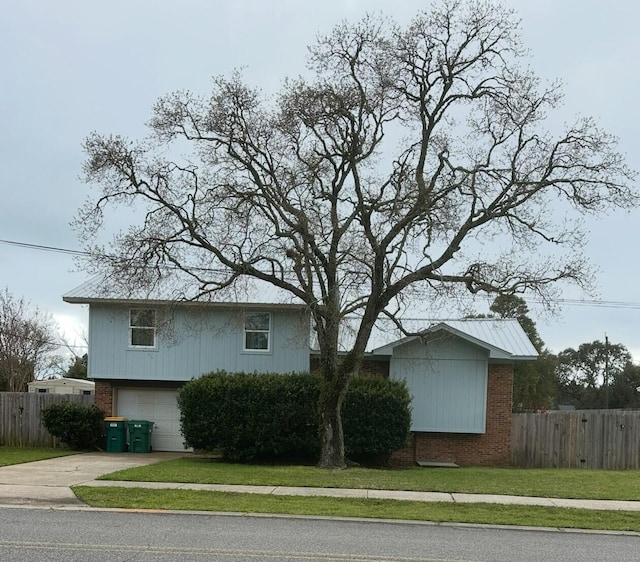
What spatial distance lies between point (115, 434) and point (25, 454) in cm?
272

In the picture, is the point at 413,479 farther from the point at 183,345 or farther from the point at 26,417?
the point at 26,417

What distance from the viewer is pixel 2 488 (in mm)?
12922

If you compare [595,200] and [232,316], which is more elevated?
[595,200]

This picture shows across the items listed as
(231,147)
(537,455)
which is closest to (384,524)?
(231,147)

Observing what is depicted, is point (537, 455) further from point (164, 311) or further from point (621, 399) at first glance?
point (621, 399)

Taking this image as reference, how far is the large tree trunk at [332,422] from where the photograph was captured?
57.7 ft

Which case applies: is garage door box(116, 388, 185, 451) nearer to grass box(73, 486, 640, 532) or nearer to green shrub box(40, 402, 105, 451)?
green shrub box(40, 402, 105, 451)

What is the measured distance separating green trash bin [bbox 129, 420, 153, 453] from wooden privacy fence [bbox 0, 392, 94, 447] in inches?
82.3

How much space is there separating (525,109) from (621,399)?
5622 cm

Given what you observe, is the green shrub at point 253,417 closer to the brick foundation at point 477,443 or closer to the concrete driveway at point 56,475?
the concrete driveway at point 56,475

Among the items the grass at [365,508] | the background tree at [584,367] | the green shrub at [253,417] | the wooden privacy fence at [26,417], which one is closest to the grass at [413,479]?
the green shrub at [253,417]

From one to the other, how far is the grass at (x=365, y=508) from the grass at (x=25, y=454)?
6.74 meters

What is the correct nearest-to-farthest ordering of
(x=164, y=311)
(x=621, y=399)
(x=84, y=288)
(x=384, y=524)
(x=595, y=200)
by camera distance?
(x=384, y=524), (x=595, y=200), (x=164, y=311), (x=84, y=288), (x=621, y=399)

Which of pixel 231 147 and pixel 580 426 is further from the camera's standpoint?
pixel 580 426
